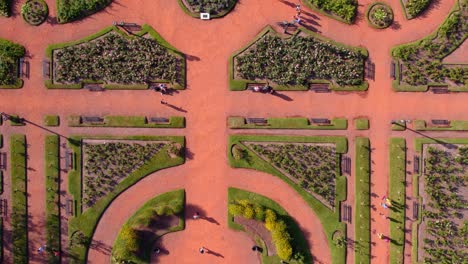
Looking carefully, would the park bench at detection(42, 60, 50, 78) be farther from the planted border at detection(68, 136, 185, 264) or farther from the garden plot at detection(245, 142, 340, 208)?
the garden plot at detection(245, 142, 340, 208)

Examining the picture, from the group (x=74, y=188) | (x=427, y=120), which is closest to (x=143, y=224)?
(x=74, y=188)

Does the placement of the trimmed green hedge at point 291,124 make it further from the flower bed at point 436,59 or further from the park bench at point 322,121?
the flower bed at point 436,59

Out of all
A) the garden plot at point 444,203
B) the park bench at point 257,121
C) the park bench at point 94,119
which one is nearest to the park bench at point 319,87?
the park bench at point 257,121

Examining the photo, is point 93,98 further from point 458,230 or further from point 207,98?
point 458,230

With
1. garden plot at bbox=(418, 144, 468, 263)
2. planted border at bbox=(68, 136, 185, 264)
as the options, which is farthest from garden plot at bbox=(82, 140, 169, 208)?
garden plot at bbox=(418, 144, 468, 263)

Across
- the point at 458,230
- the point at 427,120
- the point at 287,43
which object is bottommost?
the point at 458,230

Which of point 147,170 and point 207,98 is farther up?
point 207,98

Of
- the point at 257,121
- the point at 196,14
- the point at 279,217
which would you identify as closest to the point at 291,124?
the point at 257,121
